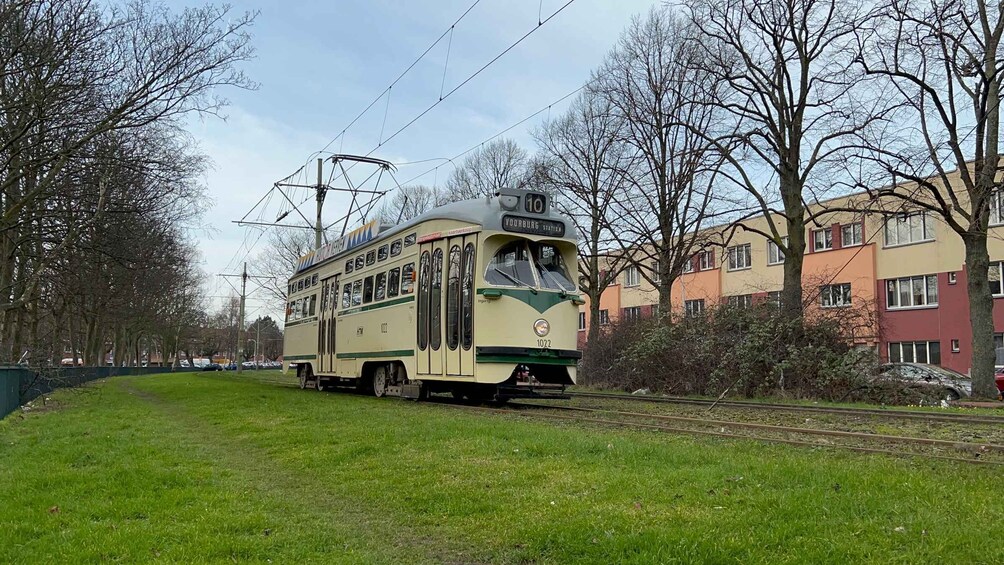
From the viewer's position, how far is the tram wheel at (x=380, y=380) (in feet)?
59.8

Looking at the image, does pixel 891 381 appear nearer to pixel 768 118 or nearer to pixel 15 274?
pixel 768 118

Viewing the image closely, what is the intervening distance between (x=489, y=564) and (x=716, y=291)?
161 ft

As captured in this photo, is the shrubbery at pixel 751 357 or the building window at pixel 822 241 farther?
the building window at pixel 822 241

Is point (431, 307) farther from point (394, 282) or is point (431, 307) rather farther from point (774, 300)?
point (774, 300)

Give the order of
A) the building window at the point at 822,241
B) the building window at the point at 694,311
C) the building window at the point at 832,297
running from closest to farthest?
the building window at the point at 832,297 → the building window at the point at 694,311 → the building window at the point at 822,241

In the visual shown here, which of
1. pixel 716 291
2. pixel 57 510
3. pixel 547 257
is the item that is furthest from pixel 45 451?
pixel 716 291

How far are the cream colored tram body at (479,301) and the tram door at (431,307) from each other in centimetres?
2

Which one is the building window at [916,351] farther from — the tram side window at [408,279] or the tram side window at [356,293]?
the tram side window at [408,279]

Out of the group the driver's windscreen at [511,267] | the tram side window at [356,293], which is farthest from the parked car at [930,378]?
the tram side window at [356,293]

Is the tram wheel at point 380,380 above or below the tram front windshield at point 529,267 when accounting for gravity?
below

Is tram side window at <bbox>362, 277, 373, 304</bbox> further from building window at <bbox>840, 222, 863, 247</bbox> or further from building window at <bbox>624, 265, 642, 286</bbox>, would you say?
building window at <bbox>624, 265, 642, 286</bbox>

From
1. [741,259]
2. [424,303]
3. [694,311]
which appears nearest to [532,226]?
[424,303]

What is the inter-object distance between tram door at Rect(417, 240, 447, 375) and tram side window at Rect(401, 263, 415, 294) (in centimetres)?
38

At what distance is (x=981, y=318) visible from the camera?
20219mm
